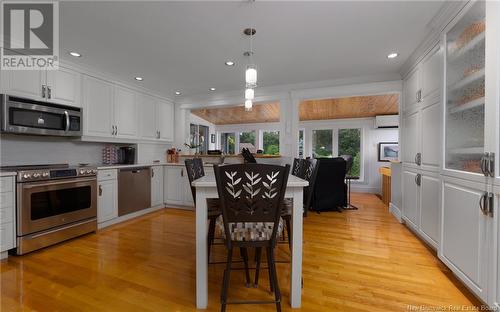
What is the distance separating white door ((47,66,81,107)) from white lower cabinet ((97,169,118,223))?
3.54ft

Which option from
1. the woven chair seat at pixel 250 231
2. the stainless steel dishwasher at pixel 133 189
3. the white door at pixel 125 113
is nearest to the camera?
the woven chair seat at pixel 250 231

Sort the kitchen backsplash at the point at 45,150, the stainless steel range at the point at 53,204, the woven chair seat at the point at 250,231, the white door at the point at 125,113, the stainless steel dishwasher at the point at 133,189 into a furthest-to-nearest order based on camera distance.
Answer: the white door at the point at 125,113 → the stainless steel dishwasher at the point at 133,189 → the kitchen backsplash at the point at 45,150 → the stainless steel range at the point at 53,204 → the woven chair seat at the point at 250,231

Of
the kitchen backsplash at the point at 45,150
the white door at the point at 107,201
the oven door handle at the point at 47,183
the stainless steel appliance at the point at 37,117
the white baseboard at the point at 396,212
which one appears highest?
the stainless steel appliance at the point at 37,117

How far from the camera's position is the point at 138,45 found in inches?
101

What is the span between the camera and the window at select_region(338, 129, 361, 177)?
6695mm

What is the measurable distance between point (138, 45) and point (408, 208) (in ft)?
13.2

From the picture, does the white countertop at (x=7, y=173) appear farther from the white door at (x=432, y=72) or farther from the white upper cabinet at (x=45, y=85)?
the white door at (x=432, y=72)

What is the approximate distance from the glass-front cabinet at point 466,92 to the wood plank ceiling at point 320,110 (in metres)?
2.71

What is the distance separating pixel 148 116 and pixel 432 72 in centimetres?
444

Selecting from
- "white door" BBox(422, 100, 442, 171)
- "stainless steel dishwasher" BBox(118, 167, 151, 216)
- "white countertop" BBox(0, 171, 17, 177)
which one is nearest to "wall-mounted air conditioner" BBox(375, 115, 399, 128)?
"white door" BBox(422, 100, 442, 171)

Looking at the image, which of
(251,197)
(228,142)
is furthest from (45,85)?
(228,142)

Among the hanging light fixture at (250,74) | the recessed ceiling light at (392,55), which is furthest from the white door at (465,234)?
the hanging light fixture at (250,74)

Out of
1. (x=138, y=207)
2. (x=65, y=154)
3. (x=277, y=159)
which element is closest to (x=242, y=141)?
(x=277, y=159)

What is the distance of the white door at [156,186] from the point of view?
4.15 m
